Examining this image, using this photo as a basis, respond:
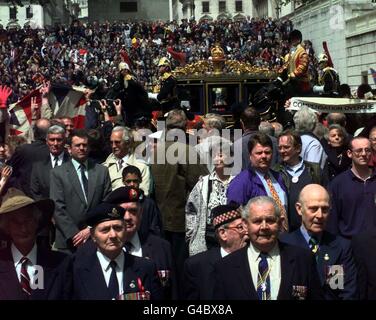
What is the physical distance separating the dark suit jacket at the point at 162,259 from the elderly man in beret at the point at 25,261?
1.02 metres

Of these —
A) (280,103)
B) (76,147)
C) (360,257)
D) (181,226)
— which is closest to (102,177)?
(76,147)

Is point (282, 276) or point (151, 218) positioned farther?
point (151, 218)

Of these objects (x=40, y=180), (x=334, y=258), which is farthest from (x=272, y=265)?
(x=40, y=180)

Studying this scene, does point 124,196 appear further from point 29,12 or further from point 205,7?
point 205,7

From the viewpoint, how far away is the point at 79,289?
19.3 ft

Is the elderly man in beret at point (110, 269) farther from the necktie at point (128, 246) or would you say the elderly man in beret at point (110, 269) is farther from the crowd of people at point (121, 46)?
the crowd of people at point (121, 46)

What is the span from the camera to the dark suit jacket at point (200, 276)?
20.6 feet

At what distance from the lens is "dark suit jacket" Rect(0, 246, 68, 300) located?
5.73 meters

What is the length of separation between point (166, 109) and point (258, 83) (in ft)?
13.7

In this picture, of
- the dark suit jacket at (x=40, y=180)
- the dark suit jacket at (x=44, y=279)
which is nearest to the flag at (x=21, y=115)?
the dark suit jacket at (x=40, y=180)

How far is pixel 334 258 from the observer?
6555 mm

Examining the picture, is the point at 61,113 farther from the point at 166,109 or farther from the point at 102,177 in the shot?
the point at 102,177

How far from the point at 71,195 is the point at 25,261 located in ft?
8.73

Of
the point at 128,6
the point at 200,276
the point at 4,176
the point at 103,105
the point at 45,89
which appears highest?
the point at 128,6
